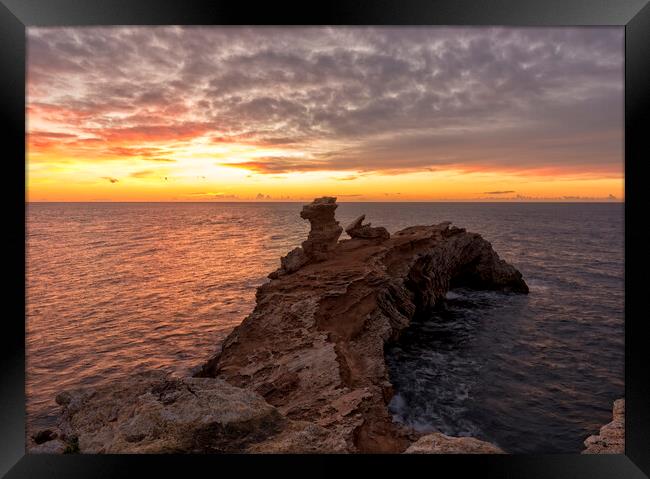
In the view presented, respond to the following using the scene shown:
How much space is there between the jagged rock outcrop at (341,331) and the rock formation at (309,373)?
0.05 metres

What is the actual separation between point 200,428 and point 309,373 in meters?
6.46

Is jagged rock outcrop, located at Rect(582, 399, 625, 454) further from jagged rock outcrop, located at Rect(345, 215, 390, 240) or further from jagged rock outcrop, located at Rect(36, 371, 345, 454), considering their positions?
jagged rock outcrop, located at Rect(345, 215, 390, 240)

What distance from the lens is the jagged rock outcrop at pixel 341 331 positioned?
9.34 m

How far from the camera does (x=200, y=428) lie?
194 inches

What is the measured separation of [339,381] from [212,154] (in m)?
30.5

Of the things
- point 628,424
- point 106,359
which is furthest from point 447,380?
point 106,359

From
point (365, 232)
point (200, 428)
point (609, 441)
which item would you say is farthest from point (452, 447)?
point (365, 232)

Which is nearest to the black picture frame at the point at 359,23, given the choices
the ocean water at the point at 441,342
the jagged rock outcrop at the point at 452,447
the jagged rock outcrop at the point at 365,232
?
the jagged rock outcrop at the point at 452,447

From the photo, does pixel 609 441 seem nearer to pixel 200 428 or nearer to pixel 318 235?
pixel 200 428

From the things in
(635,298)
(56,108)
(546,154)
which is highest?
(546,154)

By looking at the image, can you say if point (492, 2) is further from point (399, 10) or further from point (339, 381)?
point (339, 381)

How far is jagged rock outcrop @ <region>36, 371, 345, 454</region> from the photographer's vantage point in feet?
15.9

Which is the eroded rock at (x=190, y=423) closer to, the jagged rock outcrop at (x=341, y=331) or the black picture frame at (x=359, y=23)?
the black picture frame at (x=359, y=23)

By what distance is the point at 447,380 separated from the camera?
615 inches
